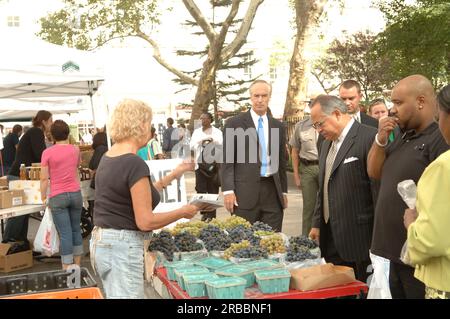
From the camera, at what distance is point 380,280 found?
3.63m

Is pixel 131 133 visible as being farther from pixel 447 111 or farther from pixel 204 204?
pixel 447 111

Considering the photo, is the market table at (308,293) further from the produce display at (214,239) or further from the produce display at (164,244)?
the produce display at (214,239)

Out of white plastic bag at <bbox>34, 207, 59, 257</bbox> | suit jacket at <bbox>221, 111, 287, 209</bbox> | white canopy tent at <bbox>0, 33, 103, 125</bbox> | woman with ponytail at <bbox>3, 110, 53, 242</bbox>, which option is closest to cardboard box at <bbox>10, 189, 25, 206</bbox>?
white plastic bag at <bbox>34, 207, 59, 257</bbox>

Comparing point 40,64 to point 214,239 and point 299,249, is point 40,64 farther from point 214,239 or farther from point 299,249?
point 299,249

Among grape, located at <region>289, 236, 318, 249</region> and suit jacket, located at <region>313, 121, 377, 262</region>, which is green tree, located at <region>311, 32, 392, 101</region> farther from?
grape, located at <region>289, 236, 318, 249</region>

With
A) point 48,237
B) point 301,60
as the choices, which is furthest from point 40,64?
point 301,60

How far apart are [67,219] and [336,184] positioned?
4.15m

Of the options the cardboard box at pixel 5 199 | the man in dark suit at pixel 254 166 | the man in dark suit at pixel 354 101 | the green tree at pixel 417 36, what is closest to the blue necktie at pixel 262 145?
the man in dark suit at pixel 254 166

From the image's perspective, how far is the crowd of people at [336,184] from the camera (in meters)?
2.51

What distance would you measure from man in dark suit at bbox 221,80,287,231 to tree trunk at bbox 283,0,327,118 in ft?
43.8

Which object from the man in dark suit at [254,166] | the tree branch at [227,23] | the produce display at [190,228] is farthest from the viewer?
the tree branch at [227,23]

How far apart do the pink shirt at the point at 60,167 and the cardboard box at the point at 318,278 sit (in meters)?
4.20

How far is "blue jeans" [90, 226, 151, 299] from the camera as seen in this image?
3.42 metres
